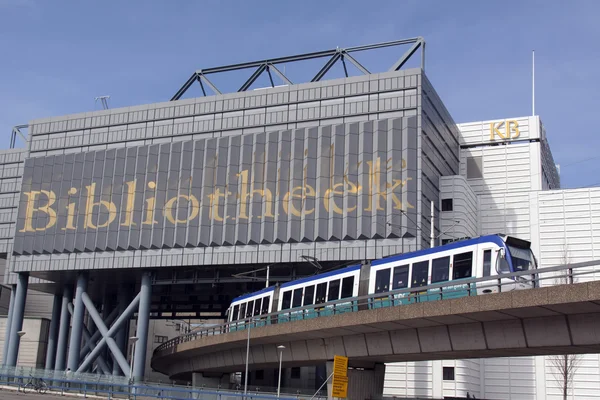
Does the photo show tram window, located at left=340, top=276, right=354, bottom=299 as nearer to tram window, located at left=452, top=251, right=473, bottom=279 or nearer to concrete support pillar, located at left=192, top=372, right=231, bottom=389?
tram window, located at left=452, top=251, right=473, bottom=279

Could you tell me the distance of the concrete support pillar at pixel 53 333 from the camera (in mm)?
82062

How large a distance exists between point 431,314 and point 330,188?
31687 mm

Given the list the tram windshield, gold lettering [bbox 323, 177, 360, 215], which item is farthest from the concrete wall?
the tram windshield

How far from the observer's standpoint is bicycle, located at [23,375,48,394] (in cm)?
5269

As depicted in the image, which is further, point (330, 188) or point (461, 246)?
point (330, 188)

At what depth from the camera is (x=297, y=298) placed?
151 ft

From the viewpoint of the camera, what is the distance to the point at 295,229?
2468 inches

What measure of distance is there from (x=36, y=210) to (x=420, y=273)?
49723 mm

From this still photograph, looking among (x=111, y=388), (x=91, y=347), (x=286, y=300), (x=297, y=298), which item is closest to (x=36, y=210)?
(x=91, y=347)

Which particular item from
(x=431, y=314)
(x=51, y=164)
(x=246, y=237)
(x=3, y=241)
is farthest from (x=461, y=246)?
(x=3, y=241)

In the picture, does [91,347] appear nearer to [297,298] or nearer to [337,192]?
[337,192]

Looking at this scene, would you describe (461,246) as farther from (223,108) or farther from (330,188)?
(223,108)

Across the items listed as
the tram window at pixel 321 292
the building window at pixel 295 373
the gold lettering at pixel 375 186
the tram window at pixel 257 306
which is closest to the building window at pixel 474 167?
the gold lettering at pixel 375 186

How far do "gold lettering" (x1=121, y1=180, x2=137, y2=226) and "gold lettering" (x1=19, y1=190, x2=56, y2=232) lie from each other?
8.53 metres
